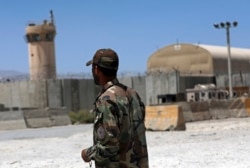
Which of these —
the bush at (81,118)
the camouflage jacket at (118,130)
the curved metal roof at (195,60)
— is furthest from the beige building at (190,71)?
the camouflage jacket at (118,130)

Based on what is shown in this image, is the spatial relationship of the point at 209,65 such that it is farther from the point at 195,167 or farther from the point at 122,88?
the point at 122,88

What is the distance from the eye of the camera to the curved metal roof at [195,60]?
66750 millimetres

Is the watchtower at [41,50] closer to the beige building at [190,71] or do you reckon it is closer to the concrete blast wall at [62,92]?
the beige building at [190,71]

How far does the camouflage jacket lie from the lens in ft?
11.8

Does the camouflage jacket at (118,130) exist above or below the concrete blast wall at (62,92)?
below

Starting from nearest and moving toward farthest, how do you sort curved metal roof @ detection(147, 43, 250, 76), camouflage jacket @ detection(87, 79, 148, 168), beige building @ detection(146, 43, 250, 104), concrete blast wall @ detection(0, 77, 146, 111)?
camouflage jacket @ detection(87, 79, 148, 168) < beige building @ detection(146, 43, 250, 104) < concrete blast wall @ detection(0, 77, 146, 111) < curved metal roof @ detection(147, 43, 250, 76)

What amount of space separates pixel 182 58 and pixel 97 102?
6696cm

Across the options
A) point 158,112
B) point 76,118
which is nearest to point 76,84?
point 76,118

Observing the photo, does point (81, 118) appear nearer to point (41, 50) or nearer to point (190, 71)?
point (190, 71)

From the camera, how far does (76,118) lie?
3688 cm

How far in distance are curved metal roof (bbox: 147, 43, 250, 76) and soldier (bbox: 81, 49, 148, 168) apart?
60328mm

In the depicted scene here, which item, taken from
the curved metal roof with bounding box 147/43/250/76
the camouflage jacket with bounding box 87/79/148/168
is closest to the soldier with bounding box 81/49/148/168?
the camouflage jacket with bounding box 87/79/148/168

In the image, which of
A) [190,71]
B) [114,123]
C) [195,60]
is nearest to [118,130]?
[114,123]

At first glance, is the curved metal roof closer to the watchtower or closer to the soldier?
the watchtower
